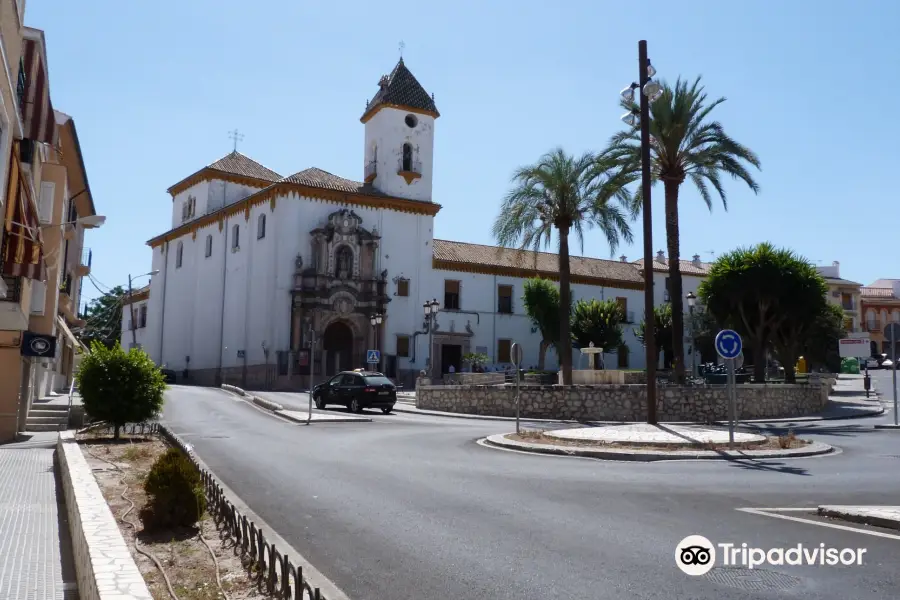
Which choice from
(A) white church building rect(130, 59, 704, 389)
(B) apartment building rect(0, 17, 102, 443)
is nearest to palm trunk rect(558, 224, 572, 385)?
(A) white church building rect(130, 59, 704, 389)

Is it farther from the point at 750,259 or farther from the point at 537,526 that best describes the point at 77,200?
the point at 537,526

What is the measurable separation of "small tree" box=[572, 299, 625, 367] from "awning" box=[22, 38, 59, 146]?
1669 inches

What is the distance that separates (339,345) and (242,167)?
17.3m

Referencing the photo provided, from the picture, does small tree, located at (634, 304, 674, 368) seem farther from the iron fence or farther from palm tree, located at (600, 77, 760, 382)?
the iron fence

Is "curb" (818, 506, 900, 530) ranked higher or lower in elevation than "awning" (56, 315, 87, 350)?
lower

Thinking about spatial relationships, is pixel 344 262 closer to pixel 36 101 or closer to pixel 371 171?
pixel 371 171

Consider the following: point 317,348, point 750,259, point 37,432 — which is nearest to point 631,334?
point 317,348

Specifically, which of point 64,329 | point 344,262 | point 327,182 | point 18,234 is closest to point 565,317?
point 64,329

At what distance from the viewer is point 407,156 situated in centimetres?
5238

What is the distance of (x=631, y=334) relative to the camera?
206 feet

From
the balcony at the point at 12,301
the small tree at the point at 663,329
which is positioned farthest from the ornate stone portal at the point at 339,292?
the balcony at the point at 12,301

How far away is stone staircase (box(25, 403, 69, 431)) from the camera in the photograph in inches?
806

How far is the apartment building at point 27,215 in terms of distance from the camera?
12.2m

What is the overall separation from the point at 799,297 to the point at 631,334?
3334cm
